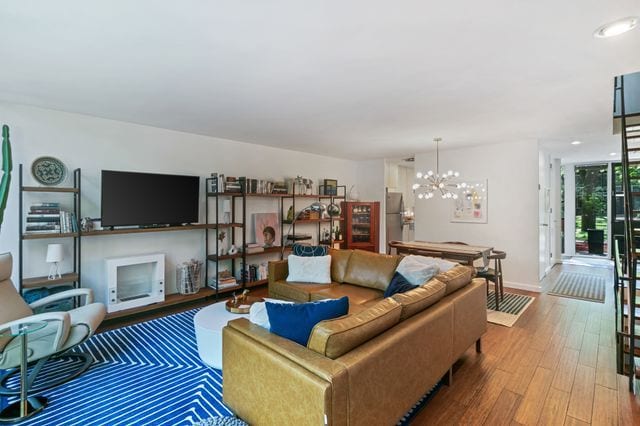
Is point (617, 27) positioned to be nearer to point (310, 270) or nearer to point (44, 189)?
point (310, 270)

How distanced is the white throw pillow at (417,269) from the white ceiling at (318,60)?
1.69 metres

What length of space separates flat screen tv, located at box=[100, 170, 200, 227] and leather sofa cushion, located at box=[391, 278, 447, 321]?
329cm

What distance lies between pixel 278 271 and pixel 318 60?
2.71 metres

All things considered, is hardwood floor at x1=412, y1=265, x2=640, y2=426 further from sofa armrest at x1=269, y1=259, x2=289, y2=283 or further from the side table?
the side table

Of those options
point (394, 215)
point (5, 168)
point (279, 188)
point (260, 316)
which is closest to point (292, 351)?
point (260, 316)

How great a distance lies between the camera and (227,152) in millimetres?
5051

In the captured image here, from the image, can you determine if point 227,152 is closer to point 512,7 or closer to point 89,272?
point 89,272

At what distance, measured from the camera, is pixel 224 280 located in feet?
15.3

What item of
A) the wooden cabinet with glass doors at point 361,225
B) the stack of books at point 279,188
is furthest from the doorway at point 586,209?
the stack of books at point 279,188

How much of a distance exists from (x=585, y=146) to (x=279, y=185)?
18.9 feet

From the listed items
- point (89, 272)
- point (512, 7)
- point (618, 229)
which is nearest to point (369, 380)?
point (512, 7)

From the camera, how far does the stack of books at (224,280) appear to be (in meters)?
4.59

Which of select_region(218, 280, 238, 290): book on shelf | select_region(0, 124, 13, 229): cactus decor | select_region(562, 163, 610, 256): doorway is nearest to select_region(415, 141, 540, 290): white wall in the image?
select_region(218, 280, 238, 290): book on shelf

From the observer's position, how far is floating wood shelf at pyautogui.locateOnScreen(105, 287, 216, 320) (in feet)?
12.2
